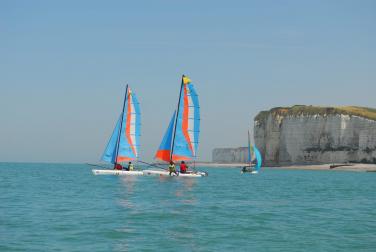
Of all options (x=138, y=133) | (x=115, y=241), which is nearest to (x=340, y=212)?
(x=115, y=241)

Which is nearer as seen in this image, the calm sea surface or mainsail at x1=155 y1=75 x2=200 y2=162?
the calm sea surface

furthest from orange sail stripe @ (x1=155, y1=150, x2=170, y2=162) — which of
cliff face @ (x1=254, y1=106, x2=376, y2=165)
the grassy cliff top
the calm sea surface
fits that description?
the grassy cliff top

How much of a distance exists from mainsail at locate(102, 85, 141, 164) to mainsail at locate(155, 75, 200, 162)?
4.16 meters

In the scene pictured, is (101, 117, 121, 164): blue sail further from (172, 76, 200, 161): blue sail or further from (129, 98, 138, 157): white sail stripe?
(172, 76, 200, 161): blue sail

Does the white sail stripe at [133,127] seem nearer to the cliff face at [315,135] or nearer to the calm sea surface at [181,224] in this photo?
the calm sea surface at [181,224]

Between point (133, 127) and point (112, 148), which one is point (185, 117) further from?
point (112, 148)

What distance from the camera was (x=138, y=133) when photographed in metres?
65.4

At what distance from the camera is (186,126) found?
62750 mm

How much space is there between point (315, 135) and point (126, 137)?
230 feet

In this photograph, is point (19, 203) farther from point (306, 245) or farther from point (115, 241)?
point (306, 245)

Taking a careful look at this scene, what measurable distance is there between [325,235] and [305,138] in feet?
356

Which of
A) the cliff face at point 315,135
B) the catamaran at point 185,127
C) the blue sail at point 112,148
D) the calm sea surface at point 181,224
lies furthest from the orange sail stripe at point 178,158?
the cliff face at point 315,135

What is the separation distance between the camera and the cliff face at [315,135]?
118062 millimetres

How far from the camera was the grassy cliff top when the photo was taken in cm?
12156
